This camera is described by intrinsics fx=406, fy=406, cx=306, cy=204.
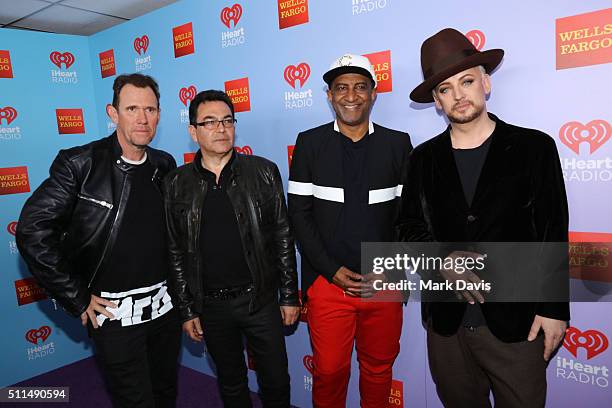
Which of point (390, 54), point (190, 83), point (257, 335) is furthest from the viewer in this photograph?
point (190, 83)

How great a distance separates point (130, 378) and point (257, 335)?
27.2 inches

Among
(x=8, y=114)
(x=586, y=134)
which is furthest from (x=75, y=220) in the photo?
(x=586, y=134)

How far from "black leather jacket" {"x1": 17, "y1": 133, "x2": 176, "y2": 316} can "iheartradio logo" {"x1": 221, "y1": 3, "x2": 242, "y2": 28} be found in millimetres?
1350

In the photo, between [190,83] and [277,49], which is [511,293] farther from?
[190,83]

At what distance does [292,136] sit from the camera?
2816mm

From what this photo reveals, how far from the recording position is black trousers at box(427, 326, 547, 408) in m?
1.65

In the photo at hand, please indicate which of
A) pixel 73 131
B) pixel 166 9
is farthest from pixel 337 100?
pixel 73 131

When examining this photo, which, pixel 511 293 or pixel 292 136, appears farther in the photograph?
pixel 292 136

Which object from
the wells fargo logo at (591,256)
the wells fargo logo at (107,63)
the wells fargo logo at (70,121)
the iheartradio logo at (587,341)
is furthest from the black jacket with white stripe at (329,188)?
the wells fargo logo at (70,121)

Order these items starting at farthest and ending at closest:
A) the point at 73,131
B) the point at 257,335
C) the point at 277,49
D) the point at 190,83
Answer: the point at 73,131 → the point at 190,83 → the point at 277,49 → the point at 257,335

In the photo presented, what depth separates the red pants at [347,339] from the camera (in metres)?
2.15

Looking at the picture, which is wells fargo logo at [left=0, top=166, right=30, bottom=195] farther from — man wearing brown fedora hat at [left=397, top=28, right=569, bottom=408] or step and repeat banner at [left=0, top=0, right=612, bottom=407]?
man wearing brown fedora hat at [left=397, top=28, right=569, bottom=408]

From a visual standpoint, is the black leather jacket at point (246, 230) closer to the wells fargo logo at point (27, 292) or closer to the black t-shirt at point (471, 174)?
the black t-shirt at point (471, 174)

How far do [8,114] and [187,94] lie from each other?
1657 millimetres
